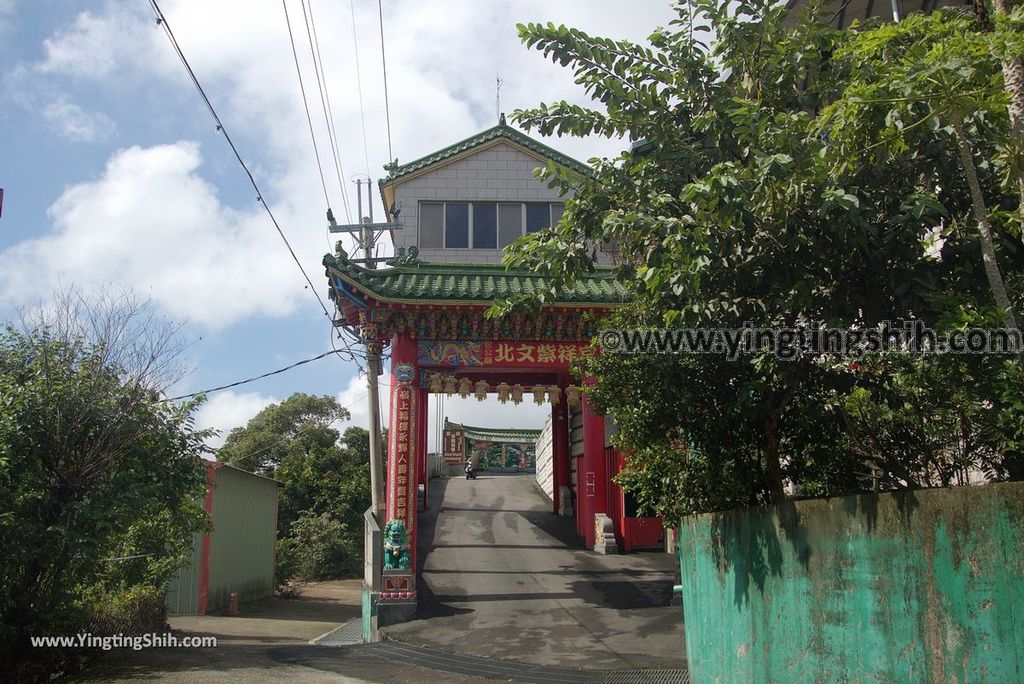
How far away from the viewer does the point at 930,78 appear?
508cm

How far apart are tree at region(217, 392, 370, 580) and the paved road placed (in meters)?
9.13

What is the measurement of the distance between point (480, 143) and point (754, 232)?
15.7 meters

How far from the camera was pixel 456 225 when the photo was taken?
2036cm

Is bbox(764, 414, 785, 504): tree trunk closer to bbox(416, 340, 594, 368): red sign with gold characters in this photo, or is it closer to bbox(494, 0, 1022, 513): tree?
bbox(494, 0, 1022, 513): tree

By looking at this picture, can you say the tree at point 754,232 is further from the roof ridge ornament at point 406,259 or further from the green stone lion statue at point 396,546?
the roof ridge ornament at point 406,259

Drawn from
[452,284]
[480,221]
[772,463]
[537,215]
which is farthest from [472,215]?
[772,463]

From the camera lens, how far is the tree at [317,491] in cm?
3009

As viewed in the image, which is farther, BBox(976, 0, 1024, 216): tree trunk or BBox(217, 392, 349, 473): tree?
BBox(217, 392, 349, 473): tree

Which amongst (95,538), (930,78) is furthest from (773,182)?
(95,538)

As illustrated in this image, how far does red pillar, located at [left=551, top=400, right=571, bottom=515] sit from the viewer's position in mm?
22109

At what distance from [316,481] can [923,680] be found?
3000 cm

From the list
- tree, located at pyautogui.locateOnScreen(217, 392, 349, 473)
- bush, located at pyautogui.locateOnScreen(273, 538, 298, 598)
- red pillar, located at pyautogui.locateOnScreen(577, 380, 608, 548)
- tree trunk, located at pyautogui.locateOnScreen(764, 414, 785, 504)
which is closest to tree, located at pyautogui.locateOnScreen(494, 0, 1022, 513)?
tree trunk, located at pyautogui.locateOnScreen(764, 414, 785, 504)

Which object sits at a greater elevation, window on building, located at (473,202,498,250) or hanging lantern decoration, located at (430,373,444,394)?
window on building, located at (473,202,498,250)

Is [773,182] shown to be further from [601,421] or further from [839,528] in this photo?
[601,421]
